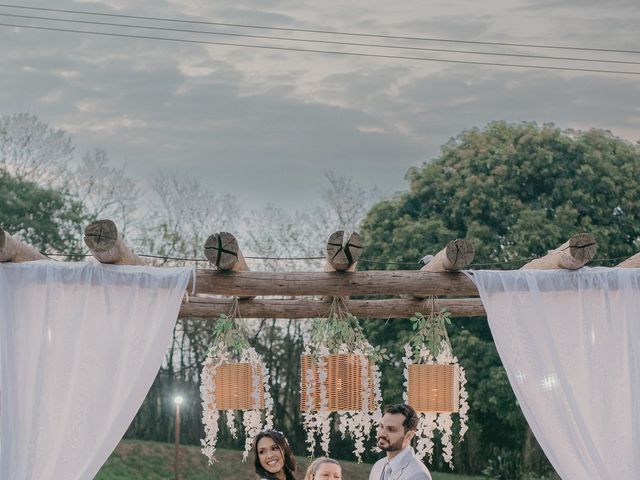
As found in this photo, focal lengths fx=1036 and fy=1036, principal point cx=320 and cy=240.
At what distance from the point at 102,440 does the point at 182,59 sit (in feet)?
45.3

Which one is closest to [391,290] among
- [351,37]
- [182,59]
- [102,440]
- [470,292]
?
[470,292]

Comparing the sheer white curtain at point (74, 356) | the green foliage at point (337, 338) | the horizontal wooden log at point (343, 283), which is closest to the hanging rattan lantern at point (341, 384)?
the green foliage at point (337, 338)

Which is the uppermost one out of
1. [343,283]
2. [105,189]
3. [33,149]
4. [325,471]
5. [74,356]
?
[33,149]

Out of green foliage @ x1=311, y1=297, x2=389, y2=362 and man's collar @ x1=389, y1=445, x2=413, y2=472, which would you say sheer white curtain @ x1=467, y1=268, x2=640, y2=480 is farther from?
green foliage @ x1=311, y1=297, x2=389, y2=362

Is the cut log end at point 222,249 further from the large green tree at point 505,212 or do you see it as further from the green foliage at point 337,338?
the large green tree at point 505,212

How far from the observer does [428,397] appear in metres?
6.45

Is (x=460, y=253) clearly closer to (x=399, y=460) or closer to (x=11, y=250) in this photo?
(x=399, y=460)

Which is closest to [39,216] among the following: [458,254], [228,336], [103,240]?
[228,336]

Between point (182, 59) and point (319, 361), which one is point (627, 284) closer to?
point (319, 361)

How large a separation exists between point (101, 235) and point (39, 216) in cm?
1193

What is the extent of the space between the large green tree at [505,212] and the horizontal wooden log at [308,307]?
270 inches

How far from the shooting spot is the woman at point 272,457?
5.56m

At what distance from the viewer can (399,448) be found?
18.8 feet

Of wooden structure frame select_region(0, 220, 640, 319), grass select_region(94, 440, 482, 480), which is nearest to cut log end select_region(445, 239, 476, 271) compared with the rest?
wooden structure frame select_region(0, 220, 640, 319)
